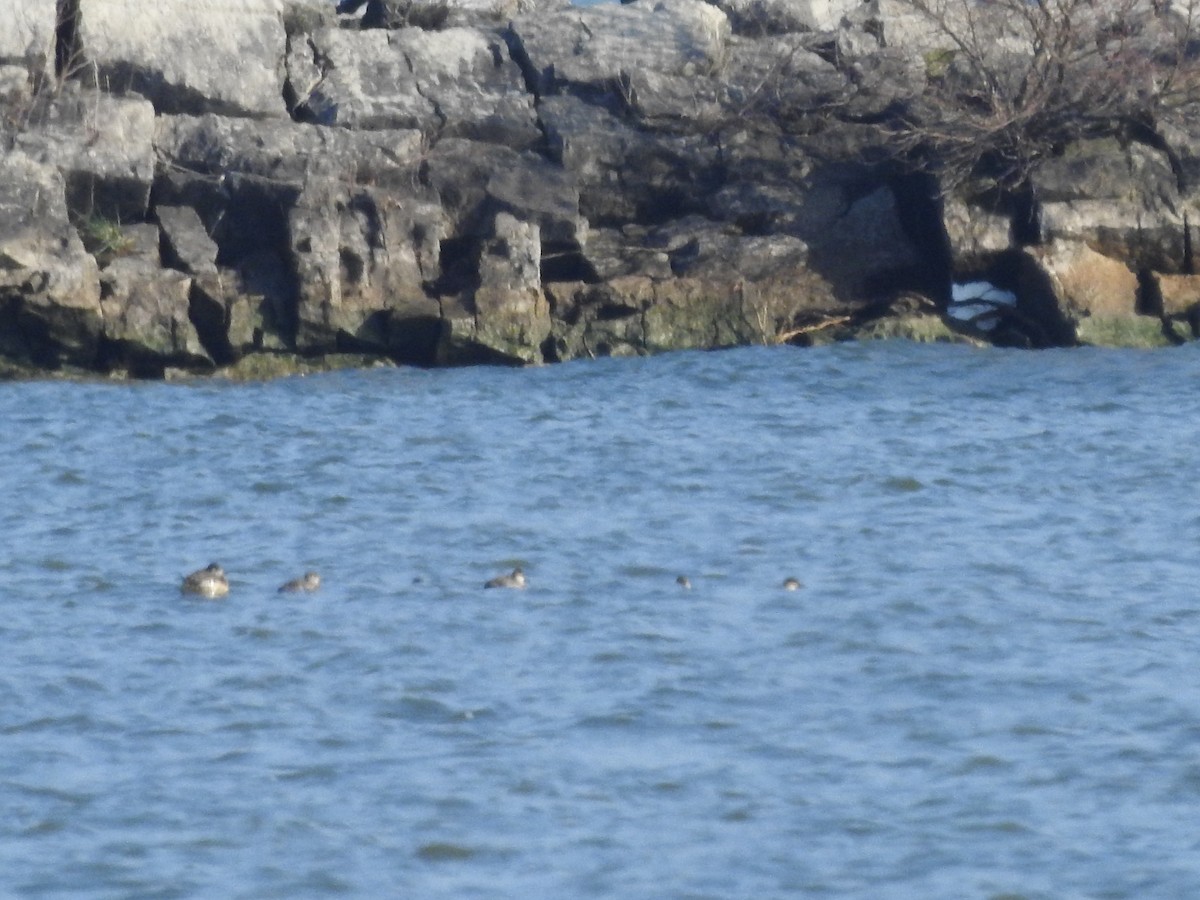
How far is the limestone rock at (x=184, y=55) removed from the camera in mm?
19344

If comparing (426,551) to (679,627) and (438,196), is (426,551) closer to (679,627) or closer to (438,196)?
(679,627)

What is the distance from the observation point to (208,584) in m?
9.96

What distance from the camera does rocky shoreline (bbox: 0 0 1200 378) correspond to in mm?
18422

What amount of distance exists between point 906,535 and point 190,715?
4.70 m

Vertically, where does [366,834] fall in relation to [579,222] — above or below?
below

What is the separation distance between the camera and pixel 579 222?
761 inches

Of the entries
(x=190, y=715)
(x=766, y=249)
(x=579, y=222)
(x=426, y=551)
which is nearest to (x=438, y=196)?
(x=579, y=222)

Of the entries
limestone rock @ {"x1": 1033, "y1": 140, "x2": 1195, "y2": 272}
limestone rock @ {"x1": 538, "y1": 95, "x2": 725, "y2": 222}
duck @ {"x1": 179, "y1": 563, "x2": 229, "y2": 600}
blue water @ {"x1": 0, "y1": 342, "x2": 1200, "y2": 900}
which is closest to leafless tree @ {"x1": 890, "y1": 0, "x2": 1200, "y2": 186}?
limestone rock @ {"x1": 1033, "y1": 140, "x2": 1195, "y2": 272}

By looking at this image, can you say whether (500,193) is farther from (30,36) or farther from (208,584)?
(208,584)

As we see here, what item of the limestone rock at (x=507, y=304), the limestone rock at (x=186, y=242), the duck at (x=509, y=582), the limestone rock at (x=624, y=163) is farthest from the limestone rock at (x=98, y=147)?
the duck at (x=509, y=582)

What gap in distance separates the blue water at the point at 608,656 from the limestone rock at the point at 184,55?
4765 millimetres

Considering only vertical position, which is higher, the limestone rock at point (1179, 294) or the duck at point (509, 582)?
the limestone rock at point (1179, 294)

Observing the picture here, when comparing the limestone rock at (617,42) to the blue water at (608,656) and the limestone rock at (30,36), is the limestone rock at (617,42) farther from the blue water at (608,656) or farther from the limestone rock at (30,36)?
the blue water at (608,656)

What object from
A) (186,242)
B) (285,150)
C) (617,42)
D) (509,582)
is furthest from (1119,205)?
(509,582)
